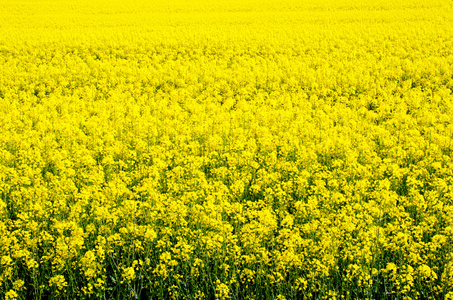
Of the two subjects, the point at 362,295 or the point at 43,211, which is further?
the point at 43,211

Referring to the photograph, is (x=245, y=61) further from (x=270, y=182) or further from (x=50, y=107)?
(x=270, y=182)

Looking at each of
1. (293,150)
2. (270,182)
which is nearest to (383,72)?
(293,150)

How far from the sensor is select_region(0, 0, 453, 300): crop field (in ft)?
12.5

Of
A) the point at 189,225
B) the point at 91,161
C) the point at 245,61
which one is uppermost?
the point at 245,61

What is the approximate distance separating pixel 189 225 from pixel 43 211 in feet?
5.30

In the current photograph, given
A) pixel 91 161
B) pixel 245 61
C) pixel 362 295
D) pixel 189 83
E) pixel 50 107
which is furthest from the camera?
pixel 245 61

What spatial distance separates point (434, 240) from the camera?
3818mm

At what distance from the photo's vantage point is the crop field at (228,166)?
3.82 metres

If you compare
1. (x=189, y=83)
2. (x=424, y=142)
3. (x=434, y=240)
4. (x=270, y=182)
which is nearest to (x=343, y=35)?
(x=189, y=83)

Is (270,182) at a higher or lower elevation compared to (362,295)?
higher

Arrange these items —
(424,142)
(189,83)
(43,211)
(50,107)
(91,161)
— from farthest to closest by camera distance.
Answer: (189,83), (50,107), (424,142), (91,161), (43,211)

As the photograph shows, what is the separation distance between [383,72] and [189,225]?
903 centimetres

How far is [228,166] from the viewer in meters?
6.16

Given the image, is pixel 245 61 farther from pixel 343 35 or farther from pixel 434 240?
pixel 434 240
